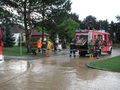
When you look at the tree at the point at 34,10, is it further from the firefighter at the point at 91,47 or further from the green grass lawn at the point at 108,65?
the green grass lawn at the point at 108,65

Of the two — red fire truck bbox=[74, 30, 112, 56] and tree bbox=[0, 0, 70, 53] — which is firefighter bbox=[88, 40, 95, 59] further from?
tree bbox=[0, 0, 70, 53]

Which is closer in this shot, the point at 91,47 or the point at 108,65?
the point at 108,65

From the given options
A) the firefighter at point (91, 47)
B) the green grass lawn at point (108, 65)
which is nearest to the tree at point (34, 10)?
the firefighter at point (91, 47)

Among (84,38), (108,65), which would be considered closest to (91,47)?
(84,38)

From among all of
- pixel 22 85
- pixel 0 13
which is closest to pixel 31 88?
pixel 22 85

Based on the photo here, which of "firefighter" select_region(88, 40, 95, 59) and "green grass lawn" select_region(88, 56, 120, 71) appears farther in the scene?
"firefighter" select_region(88, 40, 95, 59)

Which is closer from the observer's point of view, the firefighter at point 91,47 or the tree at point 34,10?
the firefighter at point 91,47

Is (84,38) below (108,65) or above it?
above

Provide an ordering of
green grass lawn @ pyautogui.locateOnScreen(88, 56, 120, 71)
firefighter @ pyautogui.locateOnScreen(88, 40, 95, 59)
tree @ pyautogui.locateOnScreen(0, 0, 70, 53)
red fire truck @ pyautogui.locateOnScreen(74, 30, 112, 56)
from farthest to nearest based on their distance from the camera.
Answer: tree @ pyautogui.locateOnScreen(0, 0, 70, 53), red fire truck @ pyautogui.locateOnScreen(74, 30, 112, 56), firefighter @ pyautogui.locateOnScreen(88, 40, 95, 59), green grass lawn @ pyautogui.locateOnScreen(88, 56, 120, 71)

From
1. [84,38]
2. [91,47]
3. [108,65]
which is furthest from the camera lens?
[84,38]

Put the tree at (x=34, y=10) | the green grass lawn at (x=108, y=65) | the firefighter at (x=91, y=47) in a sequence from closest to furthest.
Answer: the green grass lawn at (x=108, y=65) < the firefighter at (x=91, y=47) < the tree at (x=34, y=10)

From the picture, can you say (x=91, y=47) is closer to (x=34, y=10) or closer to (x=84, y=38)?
(x=84, y=38)

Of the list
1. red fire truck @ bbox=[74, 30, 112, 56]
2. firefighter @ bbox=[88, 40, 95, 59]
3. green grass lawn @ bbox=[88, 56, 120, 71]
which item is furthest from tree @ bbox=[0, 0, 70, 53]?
green grass lawn @ bbox=[88, 56, 120, 71]

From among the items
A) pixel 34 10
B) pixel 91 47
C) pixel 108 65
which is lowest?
pixel 108 65
